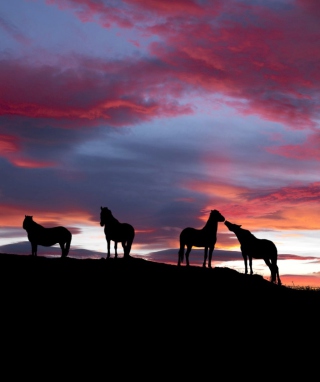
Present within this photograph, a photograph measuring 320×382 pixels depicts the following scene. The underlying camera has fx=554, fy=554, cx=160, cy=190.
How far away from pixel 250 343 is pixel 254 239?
1354 centimetres

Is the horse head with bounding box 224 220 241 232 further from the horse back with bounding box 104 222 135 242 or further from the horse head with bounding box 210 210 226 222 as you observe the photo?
the horse back with bounding box 104 222 135 242

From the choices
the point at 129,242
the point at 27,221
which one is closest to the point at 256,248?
the point at 129,242

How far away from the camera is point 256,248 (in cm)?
3088

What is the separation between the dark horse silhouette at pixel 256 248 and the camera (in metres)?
30.8

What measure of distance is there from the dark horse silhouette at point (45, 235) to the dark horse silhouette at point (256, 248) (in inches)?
358

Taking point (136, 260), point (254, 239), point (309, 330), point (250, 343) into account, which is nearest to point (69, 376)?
point (250, 343)

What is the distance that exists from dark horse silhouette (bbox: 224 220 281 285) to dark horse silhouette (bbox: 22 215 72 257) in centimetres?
909

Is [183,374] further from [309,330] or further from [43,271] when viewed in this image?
[43,271]

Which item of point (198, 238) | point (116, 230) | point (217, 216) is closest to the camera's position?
point (116, 230)

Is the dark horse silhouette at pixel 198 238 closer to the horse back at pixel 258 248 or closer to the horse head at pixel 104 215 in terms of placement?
the horse back at pixel 258 248

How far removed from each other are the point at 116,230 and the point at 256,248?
801cm

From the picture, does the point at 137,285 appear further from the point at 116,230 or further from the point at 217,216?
the point at 217,216

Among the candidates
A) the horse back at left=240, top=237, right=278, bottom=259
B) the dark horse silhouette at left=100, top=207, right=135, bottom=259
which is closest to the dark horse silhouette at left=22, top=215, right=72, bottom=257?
the dark horse silhouette at left=100, top=207, right=135, bottom=259

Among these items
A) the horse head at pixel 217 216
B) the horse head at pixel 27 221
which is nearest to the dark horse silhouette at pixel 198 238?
the horse head at pixel 217 216
